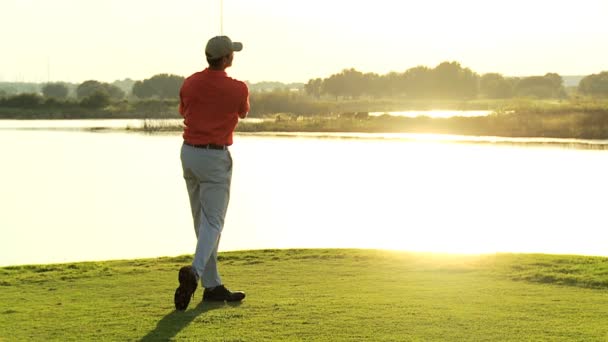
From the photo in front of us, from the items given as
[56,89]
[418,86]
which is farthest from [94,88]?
[418,86]

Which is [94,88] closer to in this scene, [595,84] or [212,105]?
[595,84]

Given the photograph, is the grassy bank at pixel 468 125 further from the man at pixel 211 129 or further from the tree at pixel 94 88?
the tree at pixel 94 88

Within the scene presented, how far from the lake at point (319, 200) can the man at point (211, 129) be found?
13.8 ft

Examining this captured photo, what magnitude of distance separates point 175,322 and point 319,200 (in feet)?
51.8

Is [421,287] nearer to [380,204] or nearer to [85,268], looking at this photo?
[85,268]

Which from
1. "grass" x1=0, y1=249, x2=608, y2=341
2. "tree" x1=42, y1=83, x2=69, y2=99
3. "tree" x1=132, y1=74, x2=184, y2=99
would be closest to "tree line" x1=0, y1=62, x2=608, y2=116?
"tree" x1=132, y1=74, x2=184, y2=99

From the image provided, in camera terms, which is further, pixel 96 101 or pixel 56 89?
pixel 56 89

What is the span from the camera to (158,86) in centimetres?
13488

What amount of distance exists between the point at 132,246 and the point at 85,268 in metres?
5.66

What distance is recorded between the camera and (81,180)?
28.0 m

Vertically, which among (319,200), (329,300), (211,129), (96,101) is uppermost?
(211,129)

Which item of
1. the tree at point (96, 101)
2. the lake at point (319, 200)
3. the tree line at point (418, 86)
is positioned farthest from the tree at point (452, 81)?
the lake at point (319, 200)

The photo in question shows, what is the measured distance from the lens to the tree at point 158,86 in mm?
133375

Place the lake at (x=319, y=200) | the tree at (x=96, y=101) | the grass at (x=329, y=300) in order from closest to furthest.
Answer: the grass at (x=329, y=300) → the lake at (x=319, y=200) → the tree at (x=96, y=101)
